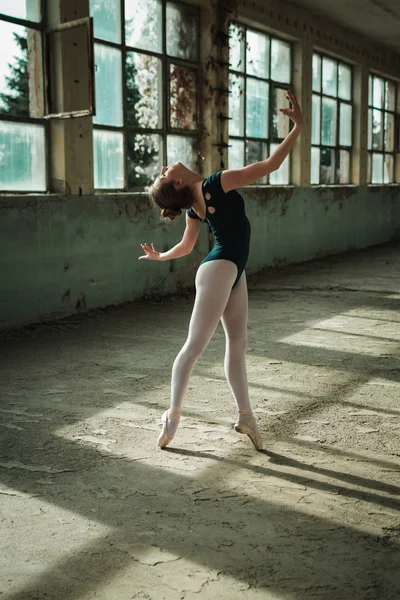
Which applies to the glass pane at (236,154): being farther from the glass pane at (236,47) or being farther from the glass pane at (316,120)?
the glass pane at (316,120)

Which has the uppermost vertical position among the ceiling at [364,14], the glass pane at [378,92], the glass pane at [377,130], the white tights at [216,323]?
the ceiling at [364,14]

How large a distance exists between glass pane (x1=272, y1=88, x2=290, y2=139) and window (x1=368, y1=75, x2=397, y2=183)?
3699mm

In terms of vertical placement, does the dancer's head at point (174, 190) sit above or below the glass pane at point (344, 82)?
below

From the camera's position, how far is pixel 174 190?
3.07 m

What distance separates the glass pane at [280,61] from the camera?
10.1 metres

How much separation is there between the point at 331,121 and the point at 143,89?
5348 millimetres

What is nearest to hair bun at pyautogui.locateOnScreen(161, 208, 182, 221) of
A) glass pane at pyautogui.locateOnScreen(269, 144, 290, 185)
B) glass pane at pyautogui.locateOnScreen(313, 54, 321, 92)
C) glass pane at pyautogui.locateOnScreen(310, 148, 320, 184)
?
glass pane at pyautogui.locateOnScreen(269, 144, 290, 185)

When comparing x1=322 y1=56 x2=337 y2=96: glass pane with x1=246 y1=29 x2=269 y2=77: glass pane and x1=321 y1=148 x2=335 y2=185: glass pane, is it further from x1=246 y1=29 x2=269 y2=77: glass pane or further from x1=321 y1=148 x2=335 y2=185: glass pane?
x1=246 y1=29 x2=269 y2=77: glass pane

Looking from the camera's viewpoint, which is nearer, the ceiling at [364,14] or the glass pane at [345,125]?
the ceiling at [364,14]

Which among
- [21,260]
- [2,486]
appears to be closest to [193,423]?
[2,486]

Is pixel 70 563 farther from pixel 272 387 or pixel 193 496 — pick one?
pixel 272 387

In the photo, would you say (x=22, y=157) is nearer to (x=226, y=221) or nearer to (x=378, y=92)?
(x=226, y=221)

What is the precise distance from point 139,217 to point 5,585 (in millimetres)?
5524

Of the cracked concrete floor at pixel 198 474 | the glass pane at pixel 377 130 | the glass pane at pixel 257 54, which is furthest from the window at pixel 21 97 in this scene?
the glass pane at pixel 377 130
